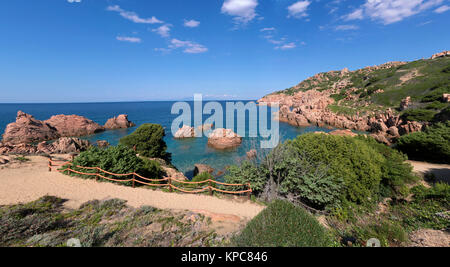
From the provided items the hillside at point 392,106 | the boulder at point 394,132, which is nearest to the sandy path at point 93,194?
the hillside at point 392,106

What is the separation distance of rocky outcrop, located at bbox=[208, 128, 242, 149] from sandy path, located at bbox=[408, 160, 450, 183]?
25.2 metres

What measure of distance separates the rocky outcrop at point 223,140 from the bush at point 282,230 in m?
29.8

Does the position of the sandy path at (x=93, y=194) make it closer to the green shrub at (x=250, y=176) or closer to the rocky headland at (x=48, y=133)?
the green shrub at (x=250, y=176)

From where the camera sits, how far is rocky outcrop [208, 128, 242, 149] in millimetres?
34906

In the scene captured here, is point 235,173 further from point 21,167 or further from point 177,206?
point 21,167

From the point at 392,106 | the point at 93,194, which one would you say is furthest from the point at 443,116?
the point at 93,194

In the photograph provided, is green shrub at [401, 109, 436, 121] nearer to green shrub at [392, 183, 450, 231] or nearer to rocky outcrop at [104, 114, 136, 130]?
green shrub at [392, 183, 450, 231]

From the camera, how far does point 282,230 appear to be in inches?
172

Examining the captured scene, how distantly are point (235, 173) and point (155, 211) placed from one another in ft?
16.2

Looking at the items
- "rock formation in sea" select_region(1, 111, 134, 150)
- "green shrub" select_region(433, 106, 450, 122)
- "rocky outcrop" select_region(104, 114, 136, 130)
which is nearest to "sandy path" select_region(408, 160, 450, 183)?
"green shrub" select_region(433, 106, 450, 122)

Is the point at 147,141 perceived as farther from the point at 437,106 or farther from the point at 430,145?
the point at 437,106

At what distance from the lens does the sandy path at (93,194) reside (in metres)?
8.55

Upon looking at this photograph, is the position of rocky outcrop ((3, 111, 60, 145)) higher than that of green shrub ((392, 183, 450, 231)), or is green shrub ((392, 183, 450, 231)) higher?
rocky outcrop ((3, 111, 60, 145))
